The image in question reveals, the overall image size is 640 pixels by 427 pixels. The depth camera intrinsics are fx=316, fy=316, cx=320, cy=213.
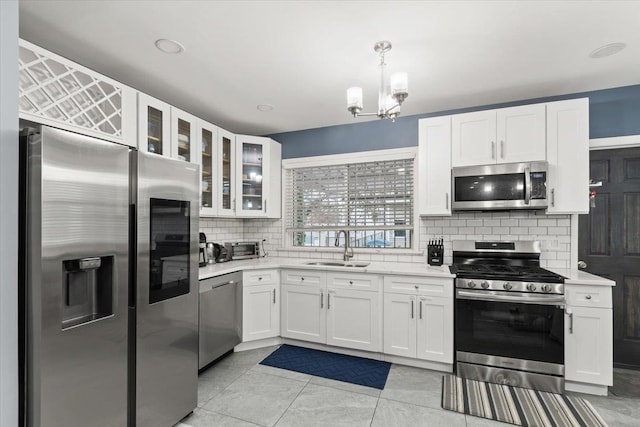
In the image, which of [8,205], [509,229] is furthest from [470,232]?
[8,205]

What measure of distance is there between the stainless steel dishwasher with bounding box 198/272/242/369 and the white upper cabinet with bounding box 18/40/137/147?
55.6 inches

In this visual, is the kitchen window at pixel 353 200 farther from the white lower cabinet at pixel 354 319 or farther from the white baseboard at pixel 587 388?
the white baseboard at pixel 587 388

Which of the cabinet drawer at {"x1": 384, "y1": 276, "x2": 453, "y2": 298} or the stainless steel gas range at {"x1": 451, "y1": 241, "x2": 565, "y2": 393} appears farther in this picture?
the cabinet drawer at {"x1": 384, "y1": 276, "x2": 453, "y2": 298}

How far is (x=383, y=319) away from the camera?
309 cm

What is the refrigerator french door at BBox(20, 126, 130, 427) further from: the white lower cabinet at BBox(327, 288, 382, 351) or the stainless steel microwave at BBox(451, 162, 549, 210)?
the stainless steel microwave at BBox(451, 162, 549, 210)

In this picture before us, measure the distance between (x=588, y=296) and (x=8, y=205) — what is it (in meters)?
3.47

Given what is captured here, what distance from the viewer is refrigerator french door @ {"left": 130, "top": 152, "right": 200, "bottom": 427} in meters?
1.80

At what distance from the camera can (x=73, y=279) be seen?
1499 millimetres

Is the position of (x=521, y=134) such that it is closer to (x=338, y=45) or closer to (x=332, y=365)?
(x=338, y=45)

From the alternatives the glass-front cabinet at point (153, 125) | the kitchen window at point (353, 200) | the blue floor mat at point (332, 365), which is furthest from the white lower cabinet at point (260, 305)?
the glass-front cabinet at point (153, 125)

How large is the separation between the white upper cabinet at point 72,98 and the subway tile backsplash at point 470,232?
156 centimetres

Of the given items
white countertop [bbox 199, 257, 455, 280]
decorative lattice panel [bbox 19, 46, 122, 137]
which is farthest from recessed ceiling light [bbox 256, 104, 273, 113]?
white countertop [bbox 199, 257, 455, 280]

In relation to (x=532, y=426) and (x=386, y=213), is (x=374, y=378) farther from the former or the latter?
(x=386, y=213)

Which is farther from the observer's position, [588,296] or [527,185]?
[527,185]
